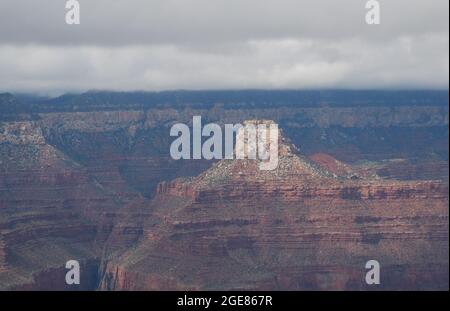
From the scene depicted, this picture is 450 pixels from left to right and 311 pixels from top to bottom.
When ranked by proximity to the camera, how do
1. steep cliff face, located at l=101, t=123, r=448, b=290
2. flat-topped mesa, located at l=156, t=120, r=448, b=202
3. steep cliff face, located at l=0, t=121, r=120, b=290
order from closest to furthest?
steep cliff face, located at l=101, t=123, r=448, b=290 → steep cliff face, located at l=0, t=121, r=120, b=290 → flat-topped mesa, located at l=156, t=120, r=448, b=202

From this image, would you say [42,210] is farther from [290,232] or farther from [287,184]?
[290,232]

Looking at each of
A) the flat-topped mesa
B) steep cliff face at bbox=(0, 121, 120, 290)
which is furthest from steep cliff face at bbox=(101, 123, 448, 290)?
steep cliff face at bbox=(0, 121, 120, 290)

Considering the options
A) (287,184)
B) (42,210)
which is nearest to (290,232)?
(287,184)

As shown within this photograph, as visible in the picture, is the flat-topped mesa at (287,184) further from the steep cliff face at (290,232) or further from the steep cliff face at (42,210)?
the steep cliff face at (42,210)

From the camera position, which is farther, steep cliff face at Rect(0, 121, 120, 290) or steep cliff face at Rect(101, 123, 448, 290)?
steep cliff face at Rect(0, 121, 120, 290)

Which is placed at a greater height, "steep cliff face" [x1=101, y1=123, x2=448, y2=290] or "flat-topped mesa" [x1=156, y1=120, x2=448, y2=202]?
"flat-topped mesa" [x1=156, y1=120, x2=448, y2=202]

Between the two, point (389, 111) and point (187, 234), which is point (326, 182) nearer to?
point (187, 234)

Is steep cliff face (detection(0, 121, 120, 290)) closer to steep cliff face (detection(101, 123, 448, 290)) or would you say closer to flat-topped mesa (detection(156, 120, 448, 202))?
steep cliff face (detection(101, 123, 448, 290))

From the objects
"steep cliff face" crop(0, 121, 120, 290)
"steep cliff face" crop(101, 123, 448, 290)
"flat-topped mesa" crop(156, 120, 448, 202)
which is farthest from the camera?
"flat-topped mesa" crop(156, 120, 448, 202)
